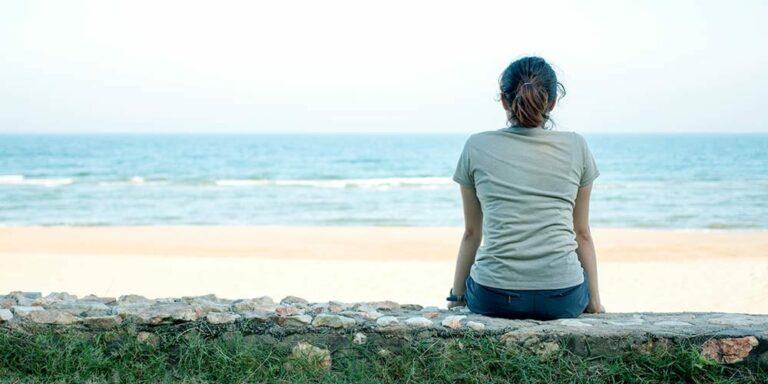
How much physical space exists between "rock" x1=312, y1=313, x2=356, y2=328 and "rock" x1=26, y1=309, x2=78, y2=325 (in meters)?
1.07

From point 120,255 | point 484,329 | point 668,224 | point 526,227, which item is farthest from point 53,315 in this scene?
point 668,224

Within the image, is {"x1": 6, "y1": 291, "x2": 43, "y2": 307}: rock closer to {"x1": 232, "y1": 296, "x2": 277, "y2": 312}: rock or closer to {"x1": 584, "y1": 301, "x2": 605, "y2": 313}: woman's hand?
{"x1": 232, "y1": 296, "x2": 277, "y2": 312}: rock

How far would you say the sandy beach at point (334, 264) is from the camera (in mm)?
8062

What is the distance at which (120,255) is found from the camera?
426 inches

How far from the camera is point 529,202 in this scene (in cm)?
304

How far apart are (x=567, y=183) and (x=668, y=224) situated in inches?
555

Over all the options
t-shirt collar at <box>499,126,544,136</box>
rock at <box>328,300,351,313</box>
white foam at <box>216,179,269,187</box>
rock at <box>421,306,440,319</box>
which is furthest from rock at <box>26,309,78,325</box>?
white foam at <box>216,179,269,187</box>

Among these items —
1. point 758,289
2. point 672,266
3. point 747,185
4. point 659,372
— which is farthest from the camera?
point 747,185

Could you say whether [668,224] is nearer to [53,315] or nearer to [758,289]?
[758,289]

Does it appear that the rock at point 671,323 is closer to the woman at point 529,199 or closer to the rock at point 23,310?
the woman at point 529,199

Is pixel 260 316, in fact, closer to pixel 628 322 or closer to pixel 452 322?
pixel 452 322

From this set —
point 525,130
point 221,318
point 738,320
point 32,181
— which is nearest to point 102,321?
point 221,318

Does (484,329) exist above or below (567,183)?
below

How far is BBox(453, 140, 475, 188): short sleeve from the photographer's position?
10.4 feet
